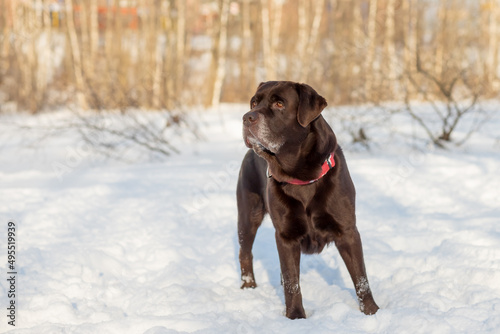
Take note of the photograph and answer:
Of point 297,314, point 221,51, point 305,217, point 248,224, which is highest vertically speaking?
point 305,217

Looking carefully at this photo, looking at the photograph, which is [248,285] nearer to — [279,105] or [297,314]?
[297,314]

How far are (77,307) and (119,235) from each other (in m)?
1.46

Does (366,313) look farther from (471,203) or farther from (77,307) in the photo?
(471,203)

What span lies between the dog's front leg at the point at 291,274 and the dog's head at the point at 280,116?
56 cm

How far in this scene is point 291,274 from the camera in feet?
9.93

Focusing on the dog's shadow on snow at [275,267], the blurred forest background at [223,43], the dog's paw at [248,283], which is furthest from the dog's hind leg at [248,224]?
the blurred forest background at [223,43]

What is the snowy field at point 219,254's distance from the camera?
291 cm

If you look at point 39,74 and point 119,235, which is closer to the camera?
point 119,235

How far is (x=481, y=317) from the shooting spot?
2707mm

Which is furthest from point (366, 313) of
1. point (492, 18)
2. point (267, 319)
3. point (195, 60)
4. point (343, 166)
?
point (195, 60)

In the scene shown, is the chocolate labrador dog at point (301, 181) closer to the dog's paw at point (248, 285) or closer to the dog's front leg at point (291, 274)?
the dog's front leg at point (291, 274)

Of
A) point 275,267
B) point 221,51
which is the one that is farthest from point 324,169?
point 221,51

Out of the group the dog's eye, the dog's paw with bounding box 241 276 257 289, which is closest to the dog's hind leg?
the dog's paw with bounding box 241 276 257 289

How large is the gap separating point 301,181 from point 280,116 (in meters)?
0.39
